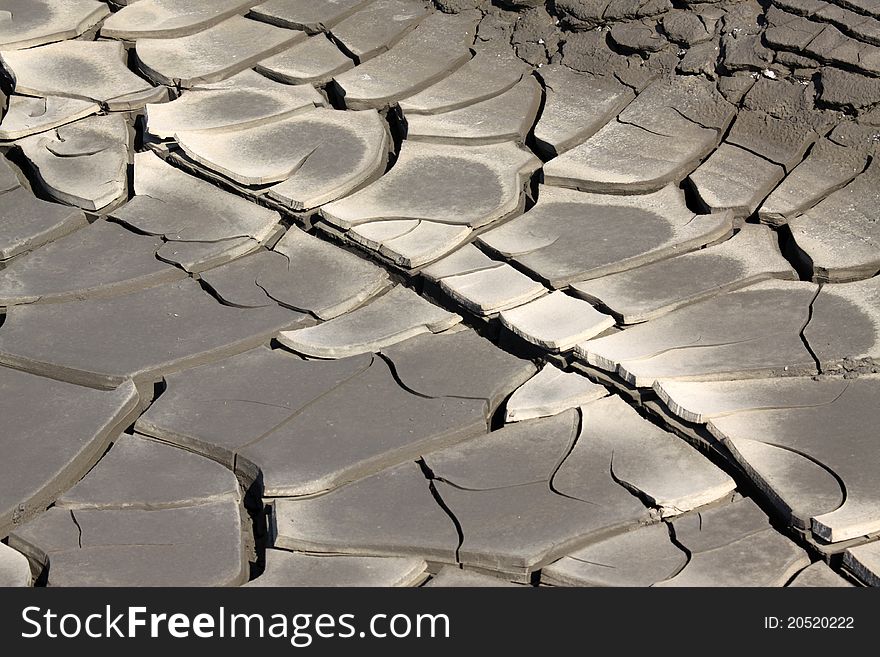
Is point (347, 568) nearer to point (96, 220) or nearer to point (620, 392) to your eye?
point (620, 392)

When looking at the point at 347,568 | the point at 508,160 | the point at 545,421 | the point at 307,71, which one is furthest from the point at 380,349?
the point at 307,71

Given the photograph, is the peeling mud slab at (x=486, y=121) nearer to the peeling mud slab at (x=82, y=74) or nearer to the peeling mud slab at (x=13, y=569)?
the peeling mud slab at (x=82, y=74)

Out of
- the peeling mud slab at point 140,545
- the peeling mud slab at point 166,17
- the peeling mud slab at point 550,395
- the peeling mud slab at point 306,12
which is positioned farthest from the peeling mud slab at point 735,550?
the peeling mud slab at point 166,17

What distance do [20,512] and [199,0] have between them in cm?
252

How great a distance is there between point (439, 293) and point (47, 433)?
95 centimetres

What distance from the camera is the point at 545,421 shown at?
95.0 inches

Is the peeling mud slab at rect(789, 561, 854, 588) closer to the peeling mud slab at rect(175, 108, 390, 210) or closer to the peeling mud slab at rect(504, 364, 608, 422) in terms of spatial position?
the peeling mud slab at rect(504, 364, 608, 422)

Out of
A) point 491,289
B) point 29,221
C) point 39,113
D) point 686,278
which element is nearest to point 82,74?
point 39,113

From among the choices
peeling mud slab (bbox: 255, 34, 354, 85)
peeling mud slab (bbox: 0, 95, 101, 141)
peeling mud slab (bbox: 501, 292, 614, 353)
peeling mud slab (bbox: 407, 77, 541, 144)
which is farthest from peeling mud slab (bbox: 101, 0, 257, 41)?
peeling mud slab (bbox: 501, 292, 614, 353)

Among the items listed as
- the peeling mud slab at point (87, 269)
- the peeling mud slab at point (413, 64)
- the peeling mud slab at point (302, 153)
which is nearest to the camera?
the peeling mud slab at point (87, 269)

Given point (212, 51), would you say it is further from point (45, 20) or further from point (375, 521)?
point (375, 521)

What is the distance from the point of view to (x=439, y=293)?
2852mm

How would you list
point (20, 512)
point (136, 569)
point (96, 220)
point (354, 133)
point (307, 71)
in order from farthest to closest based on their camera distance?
point (307, 71)
point (354, 133)
point (96, 220)
point (20, 512)
point (136, 569)

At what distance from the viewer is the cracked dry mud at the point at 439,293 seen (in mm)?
2160
